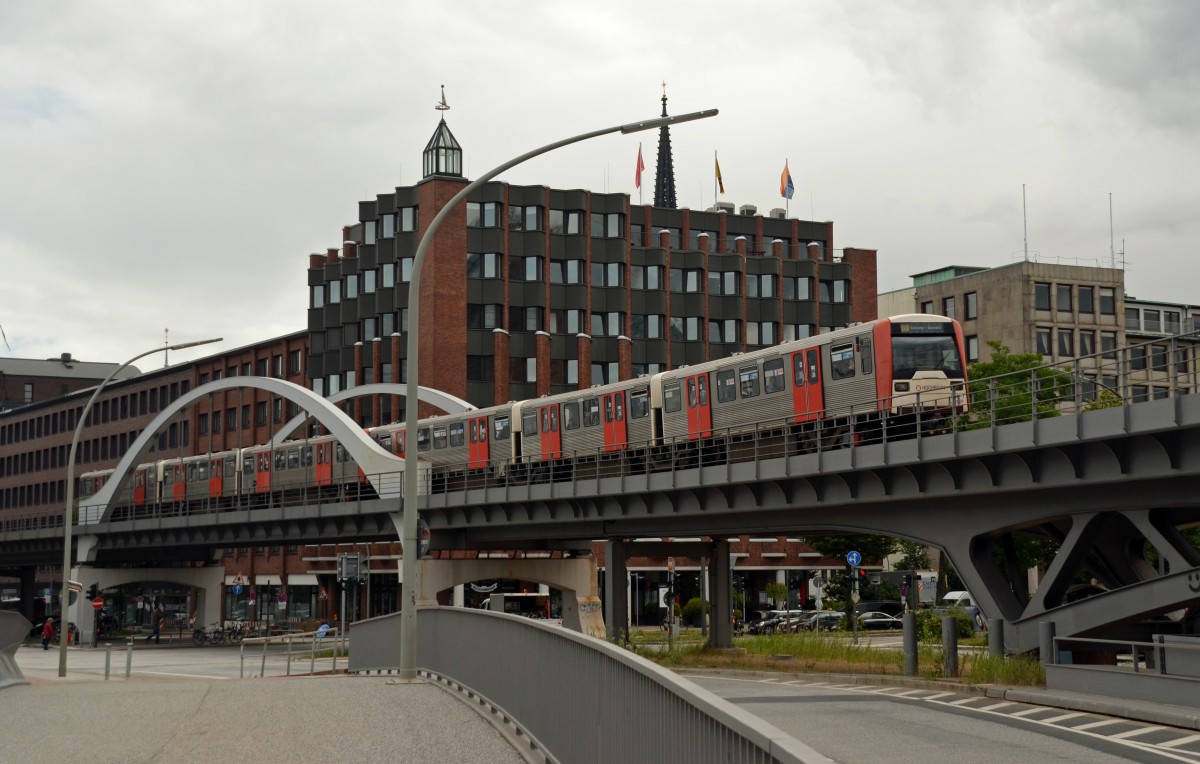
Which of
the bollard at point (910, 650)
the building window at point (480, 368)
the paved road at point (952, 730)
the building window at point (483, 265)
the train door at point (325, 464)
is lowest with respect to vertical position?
the paved road at point (952, 730)

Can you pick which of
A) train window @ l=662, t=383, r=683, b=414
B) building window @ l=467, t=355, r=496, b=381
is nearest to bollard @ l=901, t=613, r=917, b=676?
train window @ l=662, t=383, r=683, b=414

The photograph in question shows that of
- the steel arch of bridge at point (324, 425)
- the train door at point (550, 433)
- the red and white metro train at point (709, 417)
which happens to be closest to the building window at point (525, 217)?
the steel arch of bridge at point (324, 425)

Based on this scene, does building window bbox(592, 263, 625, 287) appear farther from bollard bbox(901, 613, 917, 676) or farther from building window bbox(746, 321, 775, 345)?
bollard bbox(901, 613, 917, 676)

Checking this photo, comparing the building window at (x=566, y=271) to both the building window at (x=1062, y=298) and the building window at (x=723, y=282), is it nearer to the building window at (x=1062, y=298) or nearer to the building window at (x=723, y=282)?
the building window at (x=723, y=282)

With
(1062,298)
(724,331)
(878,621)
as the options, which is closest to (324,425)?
(878,621)

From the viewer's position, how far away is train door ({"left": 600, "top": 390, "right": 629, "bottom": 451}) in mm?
42969

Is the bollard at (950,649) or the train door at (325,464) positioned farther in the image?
the train door at (325,464)

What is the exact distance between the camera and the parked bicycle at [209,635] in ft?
236

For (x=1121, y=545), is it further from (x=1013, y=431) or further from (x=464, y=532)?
(x=464, y=532)

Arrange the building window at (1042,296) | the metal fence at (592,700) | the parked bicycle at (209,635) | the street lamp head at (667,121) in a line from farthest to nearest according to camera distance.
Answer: the building window at (1042,296)
the parked bicycle at (209,635)
the street lamp head at (667,121)
the metal fence at (592,700)

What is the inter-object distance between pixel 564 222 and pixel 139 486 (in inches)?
1124

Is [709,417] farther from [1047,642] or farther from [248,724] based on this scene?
[248,724]

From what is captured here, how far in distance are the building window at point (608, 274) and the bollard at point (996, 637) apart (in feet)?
203

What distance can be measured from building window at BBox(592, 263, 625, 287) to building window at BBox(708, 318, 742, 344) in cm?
691
